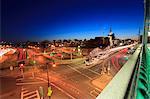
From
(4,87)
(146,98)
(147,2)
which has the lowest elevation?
(4,87)

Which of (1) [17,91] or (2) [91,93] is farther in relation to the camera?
(1) [17,91]

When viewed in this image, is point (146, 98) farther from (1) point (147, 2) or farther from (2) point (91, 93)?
(2) point (91, 93)

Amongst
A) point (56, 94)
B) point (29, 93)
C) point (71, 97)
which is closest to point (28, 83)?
point (29, 93)

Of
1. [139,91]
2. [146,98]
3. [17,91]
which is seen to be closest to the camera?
[146,98]

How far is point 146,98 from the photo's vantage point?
1.61 m

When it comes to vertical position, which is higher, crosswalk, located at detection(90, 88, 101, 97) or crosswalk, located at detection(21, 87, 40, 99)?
crosswalk, located at detection(90, 88, 101, 97)

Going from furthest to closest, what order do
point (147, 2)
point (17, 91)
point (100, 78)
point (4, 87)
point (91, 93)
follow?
1. point (100, 78)
2. point (4, 87)
3. point (17, 91)
4. point (91, 93)
5. point (147, 2)

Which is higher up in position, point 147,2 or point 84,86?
point 147,2

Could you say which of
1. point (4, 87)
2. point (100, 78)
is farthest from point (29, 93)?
point (100, 78)

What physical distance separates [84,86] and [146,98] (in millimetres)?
21850

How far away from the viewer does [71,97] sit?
1917 centimetres

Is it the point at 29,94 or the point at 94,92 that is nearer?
the point at 94,92

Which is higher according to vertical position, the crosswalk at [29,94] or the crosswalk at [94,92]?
the crosswalk at [94,92]

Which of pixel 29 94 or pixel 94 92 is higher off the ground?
pixel 94 92
